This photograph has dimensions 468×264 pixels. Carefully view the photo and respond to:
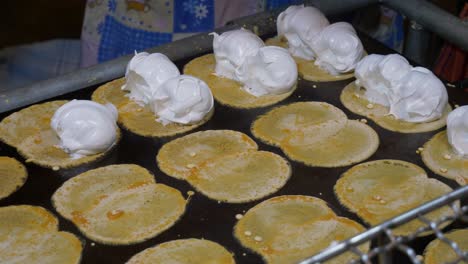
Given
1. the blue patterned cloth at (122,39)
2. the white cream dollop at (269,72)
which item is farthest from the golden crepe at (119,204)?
the blue patterned cloth at (122,39)

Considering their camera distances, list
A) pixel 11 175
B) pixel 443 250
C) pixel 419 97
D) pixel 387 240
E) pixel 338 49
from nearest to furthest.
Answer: pixel 387 240 < pixel 443 250 < pixel 11 175 < pixel 419 97 < pixel 338 49

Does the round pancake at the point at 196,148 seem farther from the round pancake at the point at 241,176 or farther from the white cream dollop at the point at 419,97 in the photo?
the white cream dollop at the point at 419,97

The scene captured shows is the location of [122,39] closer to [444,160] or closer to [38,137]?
[38,137]

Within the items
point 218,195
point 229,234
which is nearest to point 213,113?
point 218,195

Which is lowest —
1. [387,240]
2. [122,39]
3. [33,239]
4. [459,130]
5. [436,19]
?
[122,39]

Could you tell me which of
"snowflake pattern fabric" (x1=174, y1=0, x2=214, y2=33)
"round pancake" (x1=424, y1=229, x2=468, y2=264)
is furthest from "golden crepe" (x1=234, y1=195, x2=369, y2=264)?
"snowflake pattern fabric" (x1=174, y1=0, x2=214, y2=33)

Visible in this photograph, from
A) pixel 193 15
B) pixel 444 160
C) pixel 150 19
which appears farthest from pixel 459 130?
pixel 150 19

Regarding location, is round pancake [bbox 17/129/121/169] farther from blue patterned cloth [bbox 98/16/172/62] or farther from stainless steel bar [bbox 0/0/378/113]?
blue patterned cloth [bbox 98/16/172/62]
